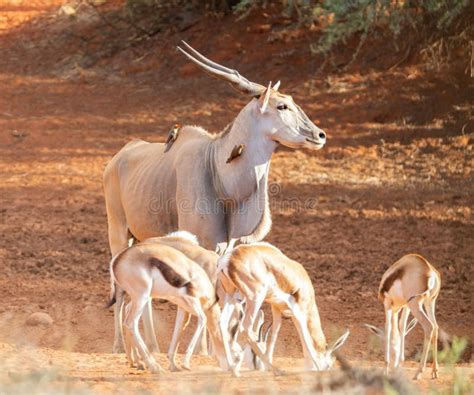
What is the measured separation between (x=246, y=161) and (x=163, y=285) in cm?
222

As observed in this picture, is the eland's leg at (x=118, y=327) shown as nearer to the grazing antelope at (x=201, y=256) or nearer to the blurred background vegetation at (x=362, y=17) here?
the grazing antelope at (x=201, y=256)

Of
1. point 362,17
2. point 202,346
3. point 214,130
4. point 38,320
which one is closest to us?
point 202,346

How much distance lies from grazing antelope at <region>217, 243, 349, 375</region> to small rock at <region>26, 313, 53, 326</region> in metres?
2.98

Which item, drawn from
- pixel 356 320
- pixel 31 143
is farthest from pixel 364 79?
pixel 356 320

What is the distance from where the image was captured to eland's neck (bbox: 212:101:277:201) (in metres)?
9.02

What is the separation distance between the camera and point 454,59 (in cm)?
1781

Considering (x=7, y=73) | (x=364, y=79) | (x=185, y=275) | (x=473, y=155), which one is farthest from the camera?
Answer: (x=7, y=73)

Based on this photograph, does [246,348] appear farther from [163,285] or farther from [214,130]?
[214,130]

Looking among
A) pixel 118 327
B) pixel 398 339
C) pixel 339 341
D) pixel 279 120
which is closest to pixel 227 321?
pixel 339 341

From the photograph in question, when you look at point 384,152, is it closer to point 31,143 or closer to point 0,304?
point 31,143

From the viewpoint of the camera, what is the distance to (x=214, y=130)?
55.2ft

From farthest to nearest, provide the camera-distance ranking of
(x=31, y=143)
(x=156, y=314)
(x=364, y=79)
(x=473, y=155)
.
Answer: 1. (x=364, y=79)
2. (x=31, y=143)
3. (x=473, y=155)
4. (x=156, y=314)

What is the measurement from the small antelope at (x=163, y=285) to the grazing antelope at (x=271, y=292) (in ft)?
0.44

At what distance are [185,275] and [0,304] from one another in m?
4.33
